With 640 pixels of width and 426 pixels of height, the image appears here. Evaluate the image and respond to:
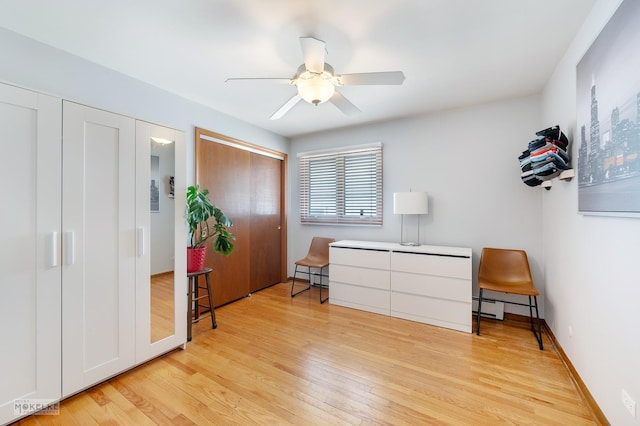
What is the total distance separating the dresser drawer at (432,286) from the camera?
9.17ft

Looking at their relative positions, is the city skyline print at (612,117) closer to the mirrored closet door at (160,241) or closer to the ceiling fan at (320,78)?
the ceiling fan at (320,78)

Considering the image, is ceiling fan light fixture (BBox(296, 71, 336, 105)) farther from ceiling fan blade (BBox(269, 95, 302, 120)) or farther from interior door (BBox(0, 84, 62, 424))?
interior door (BBox(0, 84, 62, 424))

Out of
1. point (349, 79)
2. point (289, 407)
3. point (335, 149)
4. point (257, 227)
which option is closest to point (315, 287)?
point (257, 227)

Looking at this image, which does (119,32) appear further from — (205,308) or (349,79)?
(205,308)

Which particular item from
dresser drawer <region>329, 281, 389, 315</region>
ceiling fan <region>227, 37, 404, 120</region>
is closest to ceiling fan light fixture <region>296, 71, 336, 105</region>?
ceiling fan <region>227, 37, 404, 120</region>

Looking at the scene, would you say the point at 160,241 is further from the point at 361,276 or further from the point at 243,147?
the point at 361,276

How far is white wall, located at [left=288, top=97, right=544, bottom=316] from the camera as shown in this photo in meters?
2.97

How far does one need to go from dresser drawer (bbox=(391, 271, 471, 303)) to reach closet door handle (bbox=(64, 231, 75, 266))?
116 inches

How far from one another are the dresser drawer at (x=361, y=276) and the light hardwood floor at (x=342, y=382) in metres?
0.56

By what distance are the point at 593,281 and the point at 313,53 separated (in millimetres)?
2342

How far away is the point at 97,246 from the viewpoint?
1.88 m

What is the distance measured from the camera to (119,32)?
1885 mm

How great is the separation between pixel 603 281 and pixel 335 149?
326cm

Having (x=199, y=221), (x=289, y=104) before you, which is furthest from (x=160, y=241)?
(x=289, y=104)
